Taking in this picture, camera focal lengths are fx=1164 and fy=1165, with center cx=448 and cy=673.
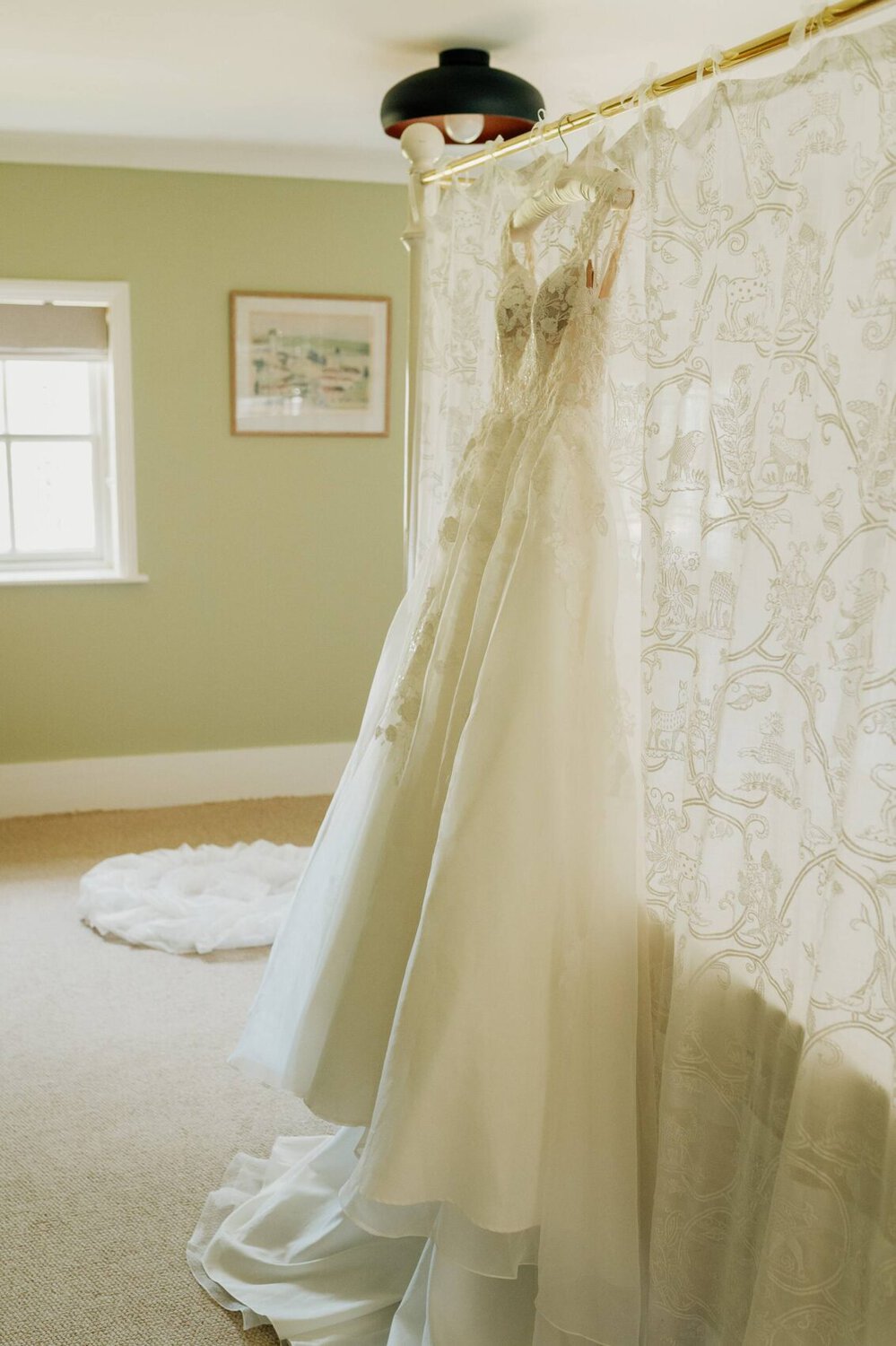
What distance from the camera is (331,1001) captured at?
6.24ft

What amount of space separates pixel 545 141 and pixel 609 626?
34.9 inches

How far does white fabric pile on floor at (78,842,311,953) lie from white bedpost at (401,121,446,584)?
136 cm

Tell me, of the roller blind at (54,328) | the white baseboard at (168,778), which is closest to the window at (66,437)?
the roller blind at (54,328)

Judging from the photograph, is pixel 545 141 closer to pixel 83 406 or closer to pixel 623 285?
pixel 623 285

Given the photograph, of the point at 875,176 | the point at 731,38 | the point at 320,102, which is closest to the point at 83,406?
the point at 320,102

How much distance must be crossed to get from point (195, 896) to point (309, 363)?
198 cm

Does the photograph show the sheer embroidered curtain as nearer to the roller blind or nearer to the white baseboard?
the roller blind

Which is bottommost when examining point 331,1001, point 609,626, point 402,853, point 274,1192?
point 274,1192

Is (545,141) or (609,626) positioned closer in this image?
(609,626)

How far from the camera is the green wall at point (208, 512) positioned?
404 centimetres

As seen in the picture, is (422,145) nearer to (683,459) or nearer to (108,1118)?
(683,459)

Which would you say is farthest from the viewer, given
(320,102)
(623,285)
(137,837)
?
(137,837)

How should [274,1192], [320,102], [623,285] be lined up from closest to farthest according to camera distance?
1. [623,285]
2. [274,1192]
3. [320,102]

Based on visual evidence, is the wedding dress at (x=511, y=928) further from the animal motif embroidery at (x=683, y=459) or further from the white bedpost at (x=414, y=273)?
the white bedpost at (x=414, y=273)
